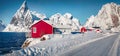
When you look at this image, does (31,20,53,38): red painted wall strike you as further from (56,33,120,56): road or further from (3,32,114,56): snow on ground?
(56,33,120,56): road

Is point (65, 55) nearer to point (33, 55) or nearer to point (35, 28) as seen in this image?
point (33, 55)

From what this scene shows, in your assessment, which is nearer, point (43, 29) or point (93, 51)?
point (93, 51)

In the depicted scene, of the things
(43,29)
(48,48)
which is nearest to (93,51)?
(48,48)

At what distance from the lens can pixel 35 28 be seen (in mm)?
57000

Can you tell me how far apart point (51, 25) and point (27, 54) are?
1683 inches

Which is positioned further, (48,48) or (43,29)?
(43,29)

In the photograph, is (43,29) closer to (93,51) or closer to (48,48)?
(48,48)

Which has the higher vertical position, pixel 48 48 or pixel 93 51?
pixel 48 48

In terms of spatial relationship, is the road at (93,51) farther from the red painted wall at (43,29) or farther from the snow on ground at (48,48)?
the red painted wall at (43,29)

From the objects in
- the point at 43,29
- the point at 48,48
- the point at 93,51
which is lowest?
the point at 93,51

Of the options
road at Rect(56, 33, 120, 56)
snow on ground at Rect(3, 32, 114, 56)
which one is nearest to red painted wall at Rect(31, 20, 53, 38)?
snow on ground at Rect(3, 32, 114, 56)

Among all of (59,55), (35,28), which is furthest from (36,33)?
(59,55)

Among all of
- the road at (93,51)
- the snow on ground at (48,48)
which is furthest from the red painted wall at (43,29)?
the road at (93,51)

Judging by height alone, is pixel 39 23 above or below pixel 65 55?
above
